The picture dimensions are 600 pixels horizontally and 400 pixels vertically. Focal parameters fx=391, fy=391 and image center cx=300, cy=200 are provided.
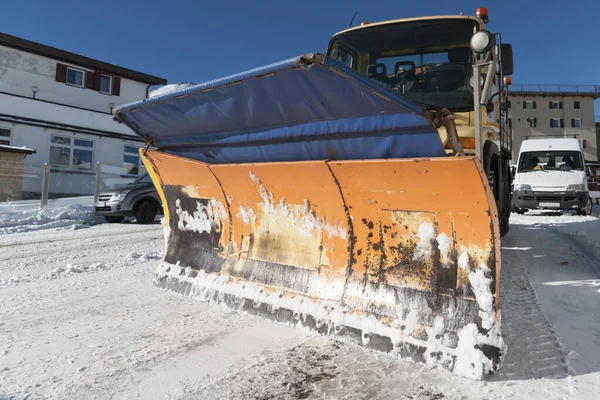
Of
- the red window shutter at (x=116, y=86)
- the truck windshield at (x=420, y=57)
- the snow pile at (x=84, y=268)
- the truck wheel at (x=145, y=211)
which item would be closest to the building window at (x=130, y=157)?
the red window shutter at (x=116, y=86)

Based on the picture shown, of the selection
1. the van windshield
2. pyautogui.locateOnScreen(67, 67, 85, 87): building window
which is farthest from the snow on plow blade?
pyautogui.locateOnScreen(67, 67, 85, 87): building window

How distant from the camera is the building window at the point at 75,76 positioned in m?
19.4

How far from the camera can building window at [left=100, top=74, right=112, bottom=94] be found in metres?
20.7

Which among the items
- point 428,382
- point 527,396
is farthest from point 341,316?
point 527,396

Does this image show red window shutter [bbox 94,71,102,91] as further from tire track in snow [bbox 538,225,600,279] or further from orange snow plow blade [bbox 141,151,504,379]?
tire track in snow [bbox 538,225,600,279]

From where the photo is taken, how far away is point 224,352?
7.68 feet

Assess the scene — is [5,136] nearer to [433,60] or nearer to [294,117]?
[433,60]

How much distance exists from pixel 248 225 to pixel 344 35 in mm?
2640

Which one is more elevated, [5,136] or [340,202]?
[5,136]

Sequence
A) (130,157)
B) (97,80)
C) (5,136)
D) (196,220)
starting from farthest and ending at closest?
(97,80), (130,157), (5,136), (196,220)

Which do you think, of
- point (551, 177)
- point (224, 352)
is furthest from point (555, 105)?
point (224, 352)

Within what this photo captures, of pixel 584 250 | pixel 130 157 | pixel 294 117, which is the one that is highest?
pixel 130 157

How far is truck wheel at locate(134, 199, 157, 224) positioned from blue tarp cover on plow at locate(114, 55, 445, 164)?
771 cm

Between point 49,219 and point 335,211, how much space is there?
1035cm
